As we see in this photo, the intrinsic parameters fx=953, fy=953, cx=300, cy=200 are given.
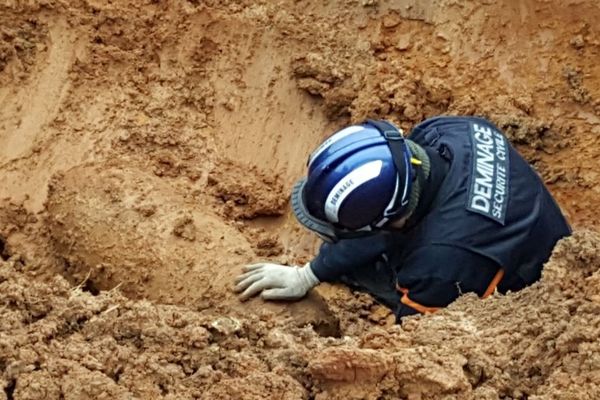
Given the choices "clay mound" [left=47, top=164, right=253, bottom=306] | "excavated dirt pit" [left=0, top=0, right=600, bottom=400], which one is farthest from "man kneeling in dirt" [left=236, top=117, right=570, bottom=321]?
"excavated dirt pit" [left=0, top=0, right=600, bottom=400]

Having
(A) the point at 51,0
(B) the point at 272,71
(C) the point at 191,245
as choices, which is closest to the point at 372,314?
(C) the point at 191,245

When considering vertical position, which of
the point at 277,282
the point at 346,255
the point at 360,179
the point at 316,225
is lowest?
the point at 277,282

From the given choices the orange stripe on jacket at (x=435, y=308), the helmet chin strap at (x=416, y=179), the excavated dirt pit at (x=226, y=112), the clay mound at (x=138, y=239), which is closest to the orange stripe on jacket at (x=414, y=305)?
the orange stripe on jacket at (x=435, y=308)

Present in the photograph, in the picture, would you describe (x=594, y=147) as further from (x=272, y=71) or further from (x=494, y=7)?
(x=272, y=71)

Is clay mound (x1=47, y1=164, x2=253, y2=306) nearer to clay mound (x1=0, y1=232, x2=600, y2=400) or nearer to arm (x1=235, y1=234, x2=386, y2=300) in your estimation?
arm (x1=235, y1=234, x2=386, y2=300)

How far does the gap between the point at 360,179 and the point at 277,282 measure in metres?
0.91

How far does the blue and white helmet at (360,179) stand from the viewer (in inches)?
160

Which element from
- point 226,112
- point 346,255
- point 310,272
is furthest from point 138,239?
point 226,112

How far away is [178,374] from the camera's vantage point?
325 centimetres

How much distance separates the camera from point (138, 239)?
499 cm

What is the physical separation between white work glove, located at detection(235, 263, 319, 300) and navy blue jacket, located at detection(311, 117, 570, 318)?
0.11m

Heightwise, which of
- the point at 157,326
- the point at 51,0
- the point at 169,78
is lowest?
the point at 157,326

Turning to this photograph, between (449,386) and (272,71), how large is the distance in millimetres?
3477

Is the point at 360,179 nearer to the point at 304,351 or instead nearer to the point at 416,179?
the point at 416,179
